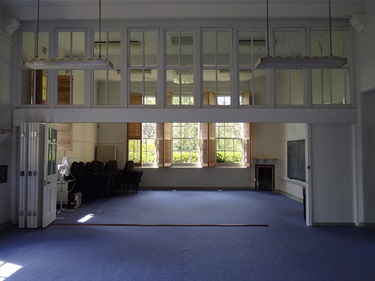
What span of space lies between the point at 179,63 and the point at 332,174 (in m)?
3.95

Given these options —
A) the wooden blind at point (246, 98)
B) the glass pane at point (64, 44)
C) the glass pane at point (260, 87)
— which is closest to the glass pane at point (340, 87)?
the glass pane at point (260, 87)

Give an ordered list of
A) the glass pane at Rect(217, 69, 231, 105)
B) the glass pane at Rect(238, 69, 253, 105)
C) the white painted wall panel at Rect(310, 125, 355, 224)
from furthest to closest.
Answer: the glass pane at Rect(217, 69, 231, 105), the glass pane at Rect(238, 69, 253, 105), the white painted wall panel at Rect(310, 125, 355, 224)

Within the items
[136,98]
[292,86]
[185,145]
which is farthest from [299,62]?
[185,145]

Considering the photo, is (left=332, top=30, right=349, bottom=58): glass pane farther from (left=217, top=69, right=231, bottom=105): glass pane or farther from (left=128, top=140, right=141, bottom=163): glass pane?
(left=128, top=140, right=141, bottom=163): glass pane

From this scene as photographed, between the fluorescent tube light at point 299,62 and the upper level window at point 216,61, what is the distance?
6.86 feet

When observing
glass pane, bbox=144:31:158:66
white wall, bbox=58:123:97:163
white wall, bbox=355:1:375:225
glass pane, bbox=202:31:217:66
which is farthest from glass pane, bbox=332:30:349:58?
white wall, bbox=58:123:97:163

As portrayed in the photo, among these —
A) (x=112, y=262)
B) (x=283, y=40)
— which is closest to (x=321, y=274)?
(x=112, y=262)

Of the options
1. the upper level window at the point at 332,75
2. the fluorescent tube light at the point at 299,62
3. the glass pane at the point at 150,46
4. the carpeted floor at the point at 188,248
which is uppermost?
the glass pane at the point at 150,46

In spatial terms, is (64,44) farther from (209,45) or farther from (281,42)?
(281,42)

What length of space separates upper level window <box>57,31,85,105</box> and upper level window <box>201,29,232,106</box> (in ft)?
9.54

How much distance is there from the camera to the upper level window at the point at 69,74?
6832 millimetres

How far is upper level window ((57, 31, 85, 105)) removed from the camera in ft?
22.4

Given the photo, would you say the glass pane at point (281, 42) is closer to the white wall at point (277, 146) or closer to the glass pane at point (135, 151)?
the white wall at point (277, 146)

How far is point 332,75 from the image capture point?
717 centimetres
